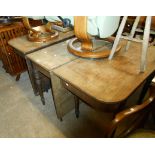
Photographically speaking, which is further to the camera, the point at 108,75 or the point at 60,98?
the point at 60,98

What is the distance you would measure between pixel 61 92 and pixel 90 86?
1.64ft

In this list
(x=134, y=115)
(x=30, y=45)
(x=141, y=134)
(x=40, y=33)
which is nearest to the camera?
(x=134, y=115)

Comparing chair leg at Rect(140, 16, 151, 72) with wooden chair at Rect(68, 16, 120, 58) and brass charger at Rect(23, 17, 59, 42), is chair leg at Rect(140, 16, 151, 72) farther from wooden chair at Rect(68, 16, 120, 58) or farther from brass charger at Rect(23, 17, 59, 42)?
brass charger at Rect(23, 17, 59, 42)

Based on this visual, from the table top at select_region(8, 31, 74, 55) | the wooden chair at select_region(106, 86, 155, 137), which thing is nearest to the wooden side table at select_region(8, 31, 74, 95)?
the table top at select_region(8, 31, 74, 55)

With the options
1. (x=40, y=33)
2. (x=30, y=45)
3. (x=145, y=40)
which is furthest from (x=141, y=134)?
(x=40, y=33)

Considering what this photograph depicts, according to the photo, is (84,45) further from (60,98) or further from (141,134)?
(141,134)

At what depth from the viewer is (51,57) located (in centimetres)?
137

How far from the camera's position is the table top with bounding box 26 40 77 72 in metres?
1.26

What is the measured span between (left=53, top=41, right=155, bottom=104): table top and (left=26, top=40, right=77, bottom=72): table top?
8cm

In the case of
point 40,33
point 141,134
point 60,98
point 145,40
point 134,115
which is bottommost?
→ point 60,98

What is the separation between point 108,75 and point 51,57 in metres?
0.57

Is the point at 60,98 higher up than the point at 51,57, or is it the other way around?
the point at 51,57

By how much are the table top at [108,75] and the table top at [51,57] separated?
77 millimetres
